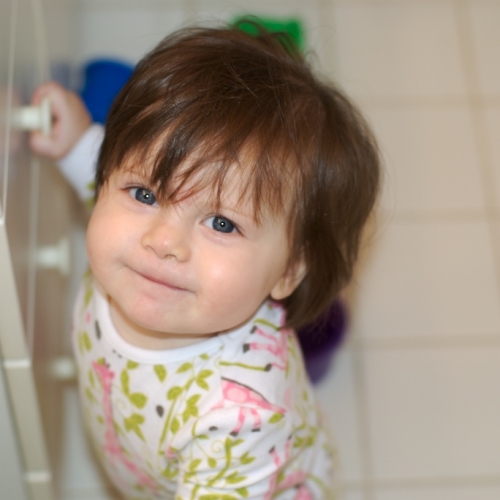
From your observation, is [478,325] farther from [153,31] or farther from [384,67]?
[153,31]

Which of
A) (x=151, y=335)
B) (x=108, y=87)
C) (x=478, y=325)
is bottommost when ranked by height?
(x=478, y=325)

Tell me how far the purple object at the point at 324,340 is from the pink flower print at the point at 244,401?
0.43 meters

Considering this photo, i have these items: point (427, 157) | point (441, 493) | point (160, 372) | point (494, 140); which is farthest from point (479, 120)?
point (160, 372)

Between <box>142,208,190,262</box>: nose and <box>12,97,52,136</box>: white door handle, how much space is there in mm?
221

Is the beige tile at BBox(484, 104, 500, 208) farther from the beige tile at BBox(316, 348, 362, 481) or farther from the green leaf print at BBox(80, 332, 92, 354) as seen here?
the green leaf print at BBox(80, 332, 92, 354)

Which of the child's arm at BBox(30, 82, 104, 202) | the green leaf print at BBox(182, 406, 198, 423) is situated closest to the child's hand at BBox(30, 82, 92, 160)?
the child's arm at BBox(30, 82, 104, 202)

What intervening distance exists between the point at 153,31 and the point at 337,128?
106cm

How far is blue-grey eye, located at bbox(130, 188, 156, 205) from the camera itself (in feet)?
2.80

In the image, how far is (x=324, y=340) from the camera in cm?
141

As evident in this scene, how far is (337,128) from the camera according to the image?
0.90 meters

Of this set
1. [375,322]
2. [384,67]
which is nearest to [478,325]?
[375,322]

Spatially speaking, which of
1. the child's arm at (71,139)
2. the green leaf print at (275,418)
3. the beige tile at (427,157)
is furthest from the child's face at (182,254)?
the beige tile at (427,157)

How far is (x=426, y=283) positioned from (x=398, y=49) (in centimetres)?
59

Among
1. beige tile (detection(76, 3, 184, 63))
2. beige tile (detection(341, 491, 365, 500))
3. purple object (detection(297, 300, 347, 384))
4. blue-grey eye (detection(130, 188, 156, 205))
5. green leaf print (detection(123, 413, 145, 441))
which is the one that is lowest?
beige tile (detection(341, 491, 365, 500))
